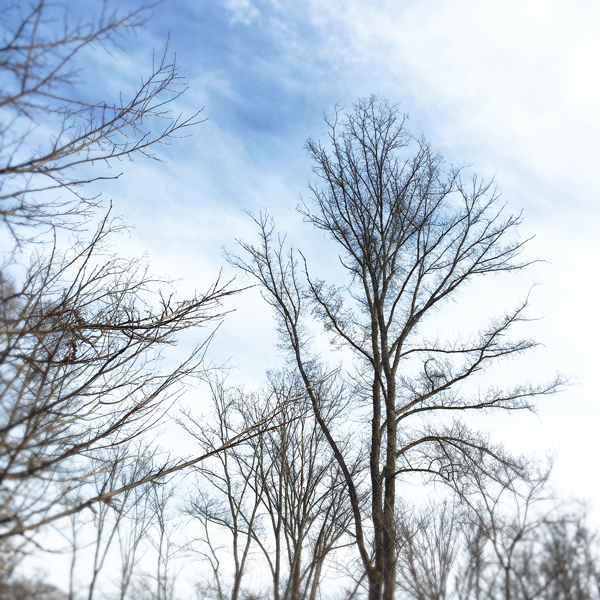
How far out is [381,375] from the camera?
1106 centimetres

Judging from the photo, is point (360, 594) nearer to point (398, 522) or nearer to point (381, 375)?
point (398, 522)

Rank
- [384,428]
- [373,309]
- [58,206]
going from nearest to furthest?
[58,206] → [384,428] → [373,309]

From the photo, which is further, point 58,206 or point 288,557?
point 288,557

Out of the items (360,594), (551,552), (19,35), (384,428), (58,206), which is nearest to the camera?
(19,35)

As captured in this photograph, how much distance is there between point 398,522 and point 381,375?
10.8 feet

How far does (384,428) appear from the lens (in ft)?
34.1

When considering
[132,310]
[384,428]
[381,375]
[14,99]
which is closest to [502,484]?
[384,428]

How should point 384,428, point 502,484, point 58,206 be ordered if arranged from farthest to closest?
point 384,428
point 502,484
point 58,206

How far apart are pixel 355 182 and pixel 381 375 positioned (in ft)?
16.3

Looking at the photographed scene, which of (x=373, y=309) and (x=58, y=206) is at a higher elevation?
(x=373, y=309)

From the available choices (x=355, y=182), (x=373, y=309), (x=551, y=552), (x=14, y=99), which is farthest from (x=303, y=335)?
(x=14, y=99)

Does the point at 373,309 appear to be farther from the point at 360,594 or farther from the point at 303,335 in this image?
the point at 360,594

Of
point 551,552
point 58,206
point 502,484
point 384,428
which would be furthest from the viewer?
point 384,428

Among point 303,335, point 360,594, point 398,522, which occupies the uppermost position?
point 303,335
